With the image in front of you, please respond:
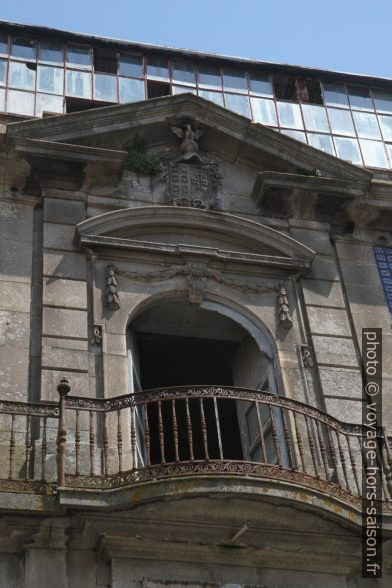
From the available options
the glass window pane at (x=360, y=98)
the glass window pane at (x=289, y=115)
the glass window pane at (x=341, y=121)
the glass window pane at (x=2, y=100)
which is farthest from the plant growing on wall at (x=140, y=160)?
the glass window pane at (x=360, y=98)

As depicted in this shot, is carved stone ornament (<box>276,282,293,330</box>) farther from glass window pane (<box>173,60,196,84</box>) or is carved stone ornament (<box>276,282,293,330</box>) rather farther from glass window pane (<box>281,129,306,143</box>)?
glass window pane (<box>173,60,196,84</box>)

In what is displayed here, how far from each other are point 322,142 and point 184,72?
2.49m

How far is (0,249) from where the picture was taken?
39.8ft

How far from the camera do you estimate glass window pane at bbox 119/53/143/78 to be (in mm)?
15586

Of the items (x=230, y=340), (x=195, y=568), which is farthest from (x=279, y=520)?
(x=230, y=340)

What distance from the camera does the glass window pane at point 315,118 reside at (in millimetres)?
15742

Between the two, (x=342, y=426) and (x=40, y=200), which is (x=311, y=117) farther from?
(x=342, y=426)

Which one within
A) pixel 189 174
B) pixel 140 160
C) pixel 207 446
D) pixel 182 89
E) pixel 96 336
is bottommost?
pixel 207 446

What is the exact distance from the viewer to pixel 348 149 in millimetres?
15562

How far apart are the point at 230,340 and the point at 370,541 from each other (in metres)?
3.88

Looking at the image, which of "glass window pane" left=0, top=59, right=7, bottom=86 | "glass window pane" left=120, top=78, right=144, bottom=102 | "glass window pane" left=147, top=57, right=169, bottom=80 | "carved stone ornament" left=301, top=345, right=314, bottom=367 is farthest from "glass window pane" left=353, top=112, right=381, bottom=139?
"glass window pane" left=0, top=59, right=7, bottom=86

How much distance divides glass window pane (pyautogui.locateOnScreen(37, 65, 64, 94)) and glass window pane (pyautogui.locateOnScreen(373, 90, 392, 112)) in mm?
5194

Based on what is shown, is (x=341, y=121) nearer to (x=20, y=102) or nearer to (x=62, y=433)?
(x=20, y=102)

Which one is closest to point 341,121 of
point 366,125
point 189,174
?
point 366,125
